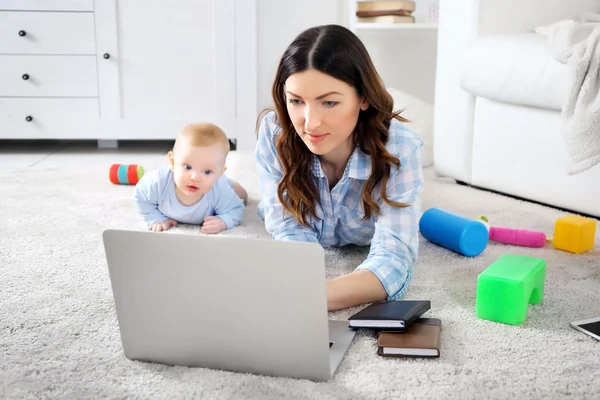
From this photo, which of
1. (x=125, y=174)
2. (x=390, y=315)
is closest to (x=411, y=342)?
(x=390, y=315)

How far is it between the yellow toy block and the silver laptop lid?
2.72 feet

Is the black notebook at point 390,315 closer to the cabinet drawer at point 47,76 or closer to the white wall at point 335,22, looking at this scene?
the cabinet drawer at point 47,76

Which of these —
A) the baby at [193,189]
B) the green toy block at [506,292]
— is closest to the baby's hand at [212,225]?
the baby at [193,189]

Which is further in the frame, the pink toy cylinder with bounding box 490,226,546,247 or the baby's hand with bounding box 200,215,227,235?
the baby's hand with bounding box 200,215,227,235

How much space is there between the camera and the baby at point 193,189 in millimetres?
1642

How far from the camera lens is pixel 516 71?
1.89 m

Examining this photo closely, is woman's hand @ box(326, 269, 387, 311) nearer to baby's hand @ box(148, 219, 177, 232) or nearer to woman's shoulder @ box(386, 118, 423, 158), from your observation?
woman's shoulder @ box(386, 118, 423, 158)

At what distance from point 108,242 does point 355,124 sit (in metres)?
0.55

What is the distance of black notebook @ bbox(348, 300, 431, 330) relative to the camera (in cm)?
106

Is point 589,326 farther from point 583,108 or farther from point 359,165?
point 583,108

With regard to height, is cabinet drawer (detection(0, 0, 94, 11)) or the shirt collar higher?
cabinet drawer (detection(0, 0, 94, 11))

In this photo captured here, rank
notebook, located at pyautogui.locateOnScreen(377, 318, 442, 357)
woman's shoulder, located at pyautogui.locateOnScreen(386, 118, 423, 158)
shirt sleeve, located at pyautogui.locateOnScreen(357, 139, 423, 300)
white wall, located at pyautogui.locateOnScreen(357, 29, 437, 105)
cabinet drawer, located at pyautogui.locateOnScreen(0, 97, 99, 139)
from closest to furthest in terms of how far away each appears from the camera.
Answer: notebook, located at pyautogui.locateOnScreen(377, 318, 442, 357) → shirt sleeve, located at pyautogui.locateOnScreen(357, 139, 423, 300) → woman's shoulder, located at pyautogui.locateOnScreen(386, 118, 423, 158) → cabinet drawer, located at pyautogui.locateOnScreen(0, 97, 99, 139) → white wall, located at pyautogui.locateOnScreen(357, 29, 437, 105)

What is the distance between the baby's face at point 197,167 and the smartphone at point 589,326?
2.87ft

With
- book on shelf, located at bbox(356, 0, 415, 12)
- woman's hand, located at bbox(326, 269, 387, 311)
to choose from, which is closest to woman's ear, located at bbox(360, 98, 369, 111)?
woman's hand, located at bbox(326, 269, 387, 311)
